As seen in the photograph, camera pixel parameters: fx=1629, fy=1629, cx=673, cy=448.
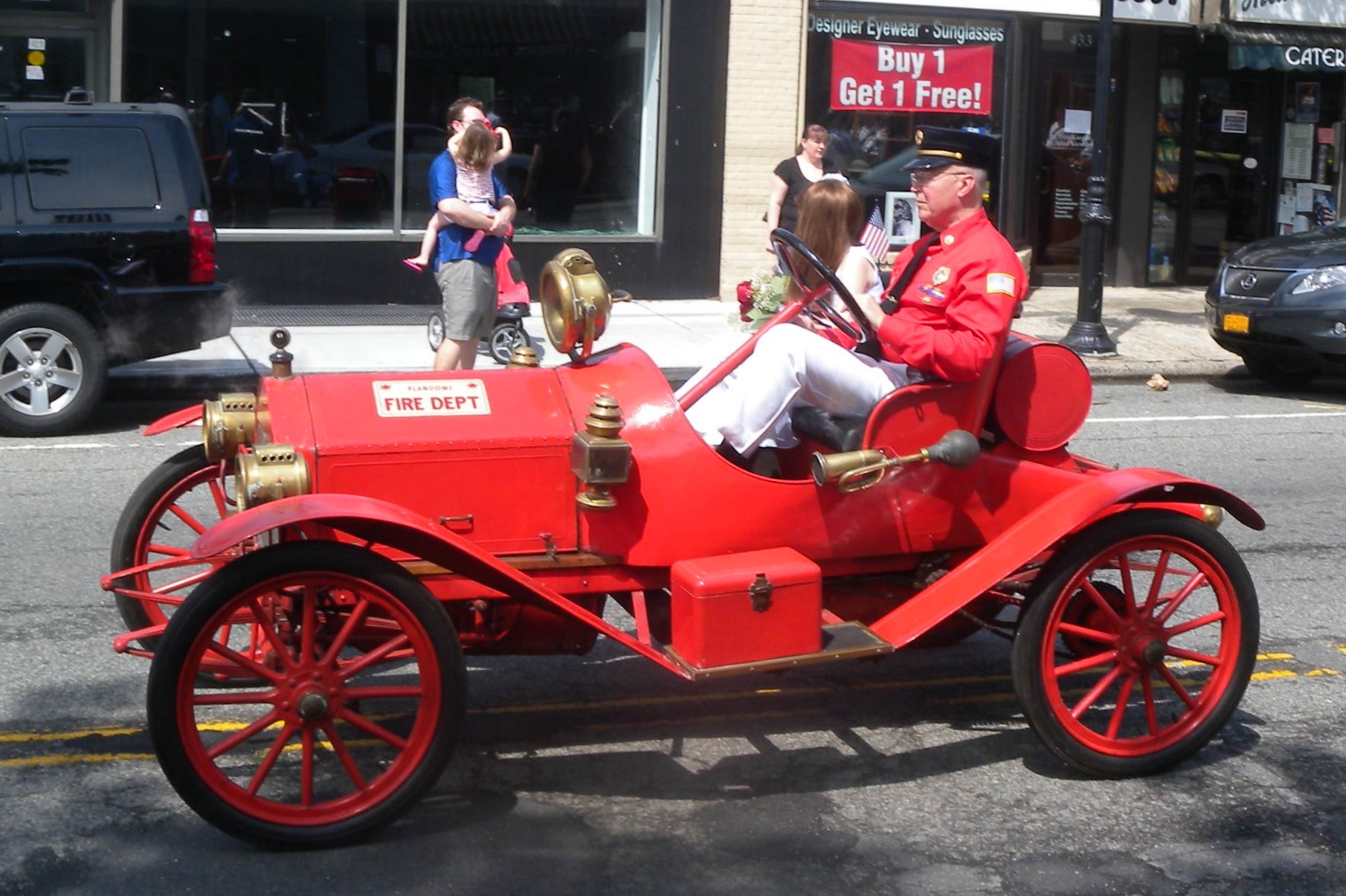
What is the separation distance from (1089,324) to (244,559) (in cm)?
1052

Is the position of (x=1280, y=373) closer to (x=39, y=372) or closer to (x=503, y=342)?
(x=503, y=342)

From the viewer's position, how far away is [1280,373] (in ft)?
40.6

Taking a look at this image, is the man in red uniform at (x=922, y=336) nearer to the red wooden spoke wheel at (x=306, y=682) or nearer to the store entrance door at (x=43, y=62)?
the red wooden spoke wheel at (x=306, y=682)

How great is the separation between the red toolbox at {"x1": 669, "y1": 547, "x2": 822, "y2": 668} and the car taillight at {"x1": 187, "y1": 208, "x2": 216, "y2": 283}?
20.4 ft

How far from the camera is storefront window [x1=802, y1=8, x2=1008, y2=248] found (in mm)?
15492

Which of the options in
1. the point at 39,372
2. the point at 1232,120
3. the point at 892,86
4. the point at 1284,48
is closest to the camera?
the point at 39,372

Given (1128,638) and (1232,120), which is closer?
(1128,638)

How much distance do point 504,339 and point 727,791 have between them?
7408 millimetres

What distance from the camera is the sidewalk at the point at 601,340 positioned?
38.3ft

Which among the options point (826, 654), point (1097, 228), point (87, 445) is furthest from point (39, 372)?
point (1097, 228)

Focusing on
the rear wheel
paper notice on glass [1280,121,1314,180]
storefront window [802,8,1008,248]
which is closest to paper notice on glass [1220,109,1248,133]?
paper notice on glass [1280,121,1314,180]

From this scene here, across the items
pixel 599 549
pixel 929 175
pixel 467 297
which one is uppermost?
pixel 929 175

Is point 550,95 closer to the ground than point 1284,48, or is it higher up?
closer to the ground

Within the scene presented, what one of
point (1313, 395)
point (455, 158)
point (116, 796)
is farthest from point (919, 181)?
point (1313, 395)
